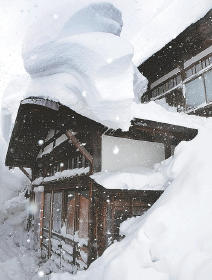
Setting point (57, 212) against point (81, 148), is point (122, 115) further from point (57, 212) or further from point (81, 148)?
point (57, 212)

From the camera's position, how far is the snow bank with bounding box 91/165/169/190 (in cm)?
573

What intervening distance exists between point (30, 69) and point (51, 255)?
7.07 meters

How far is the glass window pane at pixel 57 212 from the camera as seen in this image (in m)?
8.76

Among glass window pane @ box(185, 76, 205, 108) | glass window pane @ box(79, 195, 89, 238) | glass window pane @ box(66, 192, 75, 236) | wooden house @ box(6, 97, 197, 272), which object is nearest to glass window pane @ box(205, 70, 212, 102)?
glass window pane @ box(185, 76, 205, 108)

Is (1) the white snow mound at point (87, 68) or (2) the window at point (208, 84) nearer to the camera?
(1) the white snow mound at point (87, 68)

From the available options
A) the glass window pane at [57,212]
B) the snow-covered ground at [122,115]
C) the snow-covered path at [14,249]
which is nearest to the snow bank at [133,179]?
the snow-covered ground at [122,115]

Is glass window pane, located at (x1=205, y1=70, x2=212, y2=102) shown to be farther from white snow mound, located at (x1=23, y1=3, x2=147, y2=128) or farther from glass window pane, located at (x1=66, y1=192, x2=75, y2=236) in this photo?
glass window pane, located at (x1=66, y1=192, x2=75, y2=236)

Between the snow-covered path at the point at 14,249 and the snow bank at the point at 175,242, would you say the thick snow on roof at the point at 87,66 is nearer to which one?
the snow bank at the point at 175,242

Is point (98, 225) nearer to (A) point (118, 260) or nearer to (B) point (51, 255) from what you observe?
(A) point (118, 260)

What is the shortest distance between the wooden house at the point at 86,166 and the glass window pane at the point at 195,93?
124 cm

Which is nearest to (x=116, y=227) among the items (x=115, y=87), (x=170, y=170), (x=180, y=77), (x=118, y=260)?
(x=170, y=170)

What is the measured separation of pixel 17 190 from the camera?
26.1m

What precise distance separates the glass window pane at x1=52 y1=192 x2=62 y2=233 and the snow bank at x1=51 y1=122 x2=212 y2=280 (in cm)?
439

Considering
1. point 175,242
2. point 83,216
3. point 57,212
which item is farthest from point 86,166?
point 175,242
